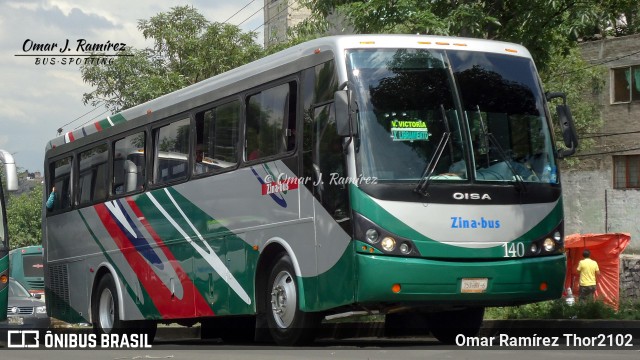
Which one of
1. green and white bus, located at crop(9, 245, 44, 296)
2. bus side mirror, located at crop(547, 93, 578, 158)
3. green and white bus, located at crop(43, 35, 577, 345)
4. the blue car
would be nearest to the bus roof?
green and white bus, located at crop(43, 35, 577, 345)

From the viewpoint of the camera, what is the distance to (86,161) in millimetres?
19625

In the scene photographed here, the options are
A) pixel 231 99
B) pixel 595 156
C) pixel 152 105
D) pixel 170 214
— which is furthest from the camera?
pixel 595 156

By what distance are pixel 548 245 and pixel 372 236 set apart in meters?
2.03

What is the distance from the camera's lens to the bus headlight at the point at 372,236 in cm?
1185

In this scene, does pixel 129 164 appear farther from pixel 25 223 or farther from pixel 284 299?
pixel 25 223

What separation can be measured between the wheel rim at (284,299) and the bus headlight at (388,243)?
1.50 meters

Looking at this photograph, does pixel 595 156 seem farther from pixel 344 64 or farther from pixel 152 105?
pixel 344 64

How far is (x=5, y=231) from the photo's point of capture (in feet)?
58.4

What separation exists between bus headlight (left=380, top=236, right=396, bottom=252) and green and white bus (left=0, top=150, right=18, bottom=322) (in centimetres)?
722

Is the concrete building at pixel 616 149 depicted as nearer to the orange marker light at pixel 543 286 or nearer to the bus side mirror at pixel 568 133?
the bus side mirror at pixel 568 133

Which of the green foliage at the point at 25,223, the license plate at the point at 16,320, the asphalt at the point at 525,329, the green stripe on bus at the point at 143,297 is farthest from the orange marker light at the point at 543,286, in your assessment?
the green foliage at the point at 25,223

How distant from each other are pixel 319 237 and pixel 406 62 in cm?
202

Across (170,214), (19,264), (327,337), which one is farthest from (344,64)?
(19,264)

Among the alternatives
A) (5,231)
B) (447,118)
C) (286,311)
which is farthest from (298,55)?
(5,231)
